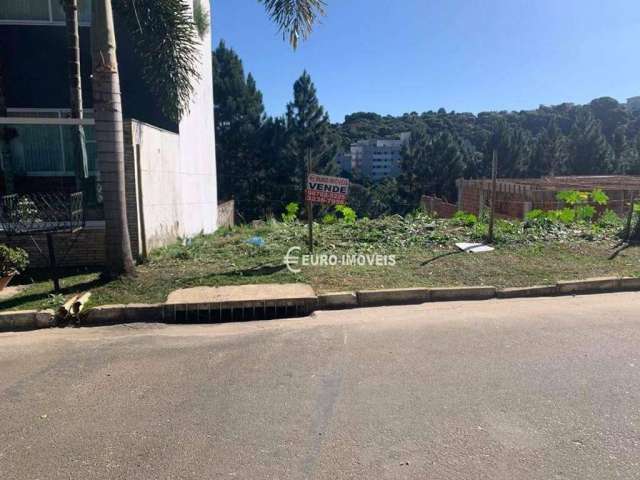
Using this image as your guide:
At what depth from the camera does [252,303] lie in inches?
217

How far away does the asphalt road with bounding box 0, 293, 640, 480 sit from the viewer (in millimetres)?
2621

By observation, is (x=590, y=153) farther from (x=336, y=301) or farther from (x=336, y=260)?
(x=336, y=301)

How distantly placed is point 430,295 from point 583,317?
5.83 feet

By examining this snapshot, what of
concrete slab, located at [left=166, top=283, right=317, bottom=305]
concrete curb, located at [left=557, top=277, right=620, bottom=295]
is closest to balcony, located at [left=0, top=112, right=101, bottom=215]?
concrete slab, located at [left=166, top=283, right=317, bottom=305]

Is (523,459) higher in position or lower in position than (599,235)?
lower

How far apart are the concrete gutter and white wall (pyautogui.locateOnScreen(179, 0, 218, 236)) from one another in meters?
5.16

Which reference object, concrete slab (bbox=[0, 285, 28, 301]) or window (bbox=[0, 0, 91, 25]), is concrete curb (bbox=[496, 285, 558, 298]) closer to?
concrete slab (bbox=[0, 285, 28, 301])

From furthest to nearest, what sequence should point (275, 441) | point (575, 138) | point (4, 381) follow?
point (575, 138) < point (4, 381) < point (275, 441)

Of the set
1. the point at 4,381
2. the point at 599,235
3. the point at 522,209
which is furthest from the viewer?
the point at 522,209

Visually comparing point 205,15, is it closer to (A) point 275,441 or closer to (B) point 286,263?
(B) point 286,263

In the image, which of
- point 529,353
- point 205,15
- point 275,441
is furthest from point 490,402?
point 205,15

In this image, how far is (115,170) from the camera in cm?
615

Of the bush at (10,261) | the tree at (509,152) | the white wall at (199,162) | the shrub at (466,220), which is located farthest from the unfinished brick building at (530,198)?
the tree at (509,152)

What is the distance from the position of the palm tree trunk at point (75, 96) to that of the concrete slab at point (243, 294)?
3451mm
